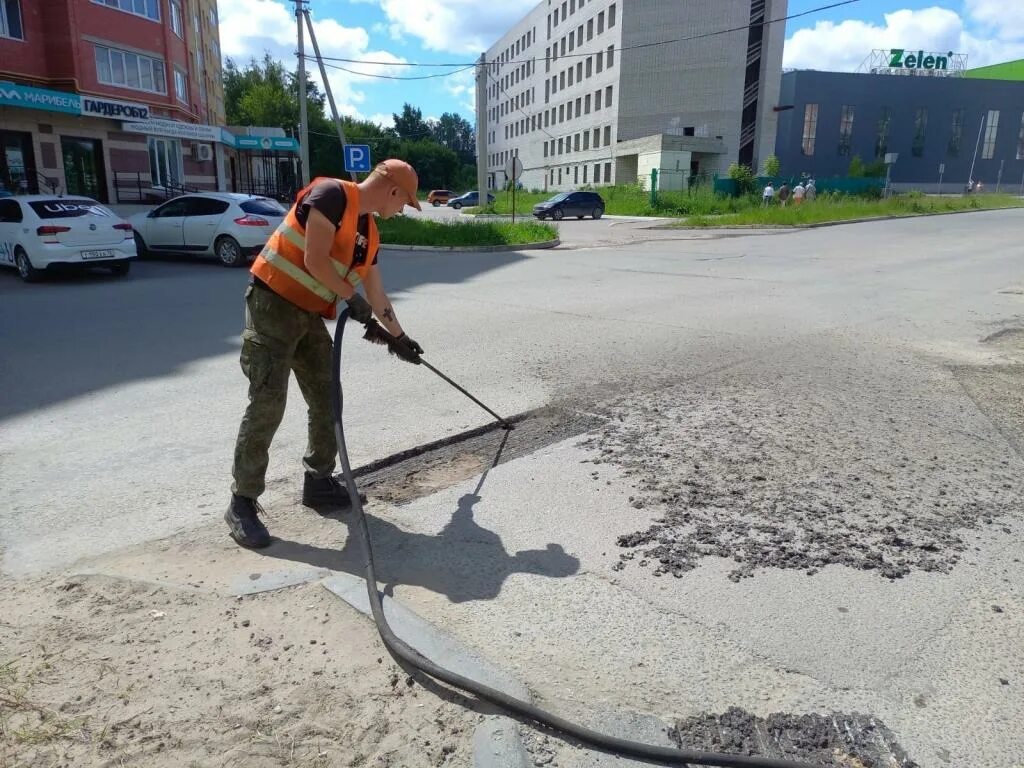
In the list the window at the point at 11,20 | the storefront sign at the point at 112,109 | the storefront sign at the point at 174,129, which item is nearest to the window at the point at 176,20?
the storefront sign at the point at 174,129

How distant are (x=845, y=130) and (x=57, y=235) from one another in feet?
238

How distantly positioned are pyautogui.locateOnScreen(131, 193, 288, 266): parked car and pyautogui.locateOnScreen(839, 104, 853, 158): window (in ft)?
222

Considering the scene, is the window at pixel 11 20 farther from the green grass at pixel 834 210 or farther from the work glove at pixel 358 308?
the work glove at pixel 358 308

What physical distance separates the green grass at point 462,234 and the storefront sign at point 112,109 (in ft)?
42.3

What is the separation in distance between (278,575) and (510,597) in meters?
1.02

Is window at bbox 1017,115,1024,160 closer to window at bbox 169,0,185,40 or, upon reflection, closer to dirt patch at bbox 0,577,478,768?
window at bbox 169,0,185,40

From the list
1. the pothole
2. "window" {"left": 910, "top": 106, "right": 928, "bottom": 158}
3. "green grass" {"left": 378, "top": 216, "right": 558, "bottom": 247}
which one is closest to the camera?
the pothole

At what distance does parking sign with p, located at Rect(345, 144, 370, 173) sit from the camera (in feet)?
69.3

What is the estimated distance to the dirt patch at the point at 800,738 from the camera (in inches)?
83.9

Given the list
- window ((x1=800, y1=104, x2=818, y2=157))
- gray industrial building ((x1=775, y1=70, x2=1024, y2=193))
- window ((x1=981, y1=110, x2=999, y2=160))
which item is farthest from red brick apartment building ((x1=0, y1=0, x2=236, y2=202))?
window ((x1=981, y1=110, x2=999, y2=160))

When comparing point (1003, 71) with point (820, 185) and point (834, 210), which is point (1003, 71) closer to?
point (820, 185)

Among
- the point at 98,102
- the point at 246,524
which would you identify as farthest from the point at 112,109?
the point at 246,524

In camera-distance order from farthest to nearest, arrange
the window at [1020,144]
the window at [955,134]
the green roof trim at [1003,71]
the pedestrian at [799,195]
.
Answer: the green roof trim at [1003,71] < the window at [1020,144] < the window at [955,134] < the pedestrian at [799,195]

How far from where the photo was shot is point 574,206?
127 ft
